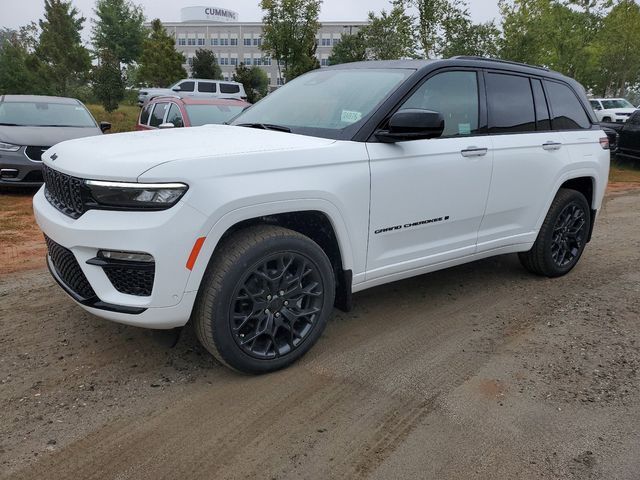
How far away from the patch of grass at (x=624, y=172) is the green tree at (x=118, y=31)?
41493 millimetres

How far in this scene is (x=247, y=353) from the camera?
9.96 feet

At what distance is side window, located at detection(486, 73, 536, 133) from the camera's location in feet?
13.8

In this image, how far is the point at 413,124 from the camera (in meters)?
3.22

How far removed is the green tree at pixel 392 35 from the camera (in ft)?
65.1

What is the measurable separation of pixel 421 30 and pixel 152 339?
18517mm

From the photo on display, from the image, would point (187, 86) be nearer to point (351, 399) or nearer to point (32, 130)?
point (32, 130)

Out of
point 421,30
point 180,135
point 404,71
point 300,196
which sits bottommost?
point 300,196

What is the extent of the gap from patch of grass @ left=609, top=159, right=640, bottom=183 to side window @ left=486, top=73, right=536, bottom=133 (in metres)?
10.0

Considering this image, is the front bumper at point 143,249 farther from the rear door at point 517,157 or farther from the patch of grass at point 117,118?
the patch of grass at point 117,118

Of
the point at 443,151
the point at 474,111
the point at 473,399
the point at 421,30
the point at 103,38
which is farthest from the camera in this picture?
the point at 103,38

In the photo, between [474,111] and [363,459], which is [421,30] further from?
[363,459]

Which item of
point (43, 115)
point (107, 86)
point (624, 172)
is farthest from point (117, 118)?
point (624, 172)

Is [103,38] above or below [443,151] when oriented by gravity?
above

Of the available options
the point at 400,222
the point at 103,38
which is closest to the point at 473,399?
the point at 400,222
